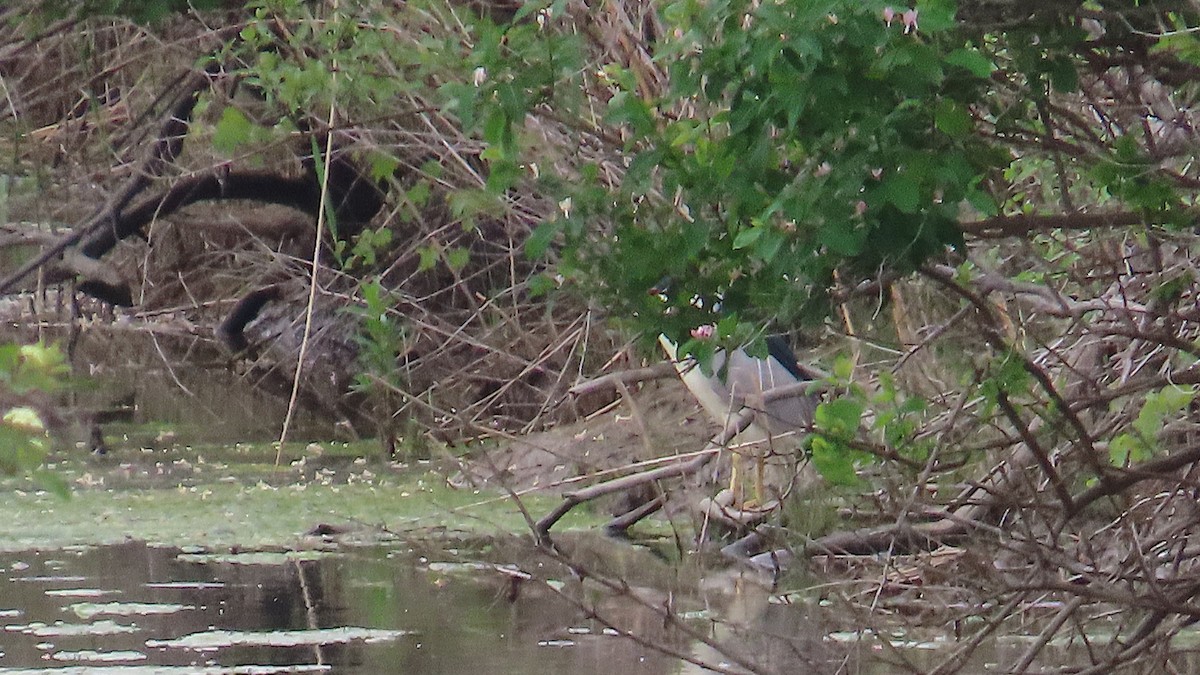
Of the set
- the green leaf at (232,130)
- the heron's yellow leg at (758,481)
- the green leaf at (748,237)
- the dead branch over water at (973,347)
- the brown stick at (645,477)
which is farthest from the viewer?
the heron's yellow leg at (758,481)

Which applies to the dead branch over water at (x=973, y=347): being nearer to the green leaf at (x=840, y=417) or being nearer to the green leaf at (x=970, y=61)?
the green leaf at (x=840, y=417)

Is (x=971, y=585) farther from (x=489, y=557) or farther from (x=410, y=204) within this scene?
(x=410, y=204)

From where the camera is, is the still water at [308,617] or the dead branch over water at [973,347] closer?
the dead branch over water at [973,347]

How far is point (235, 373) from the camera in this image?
11.5 m

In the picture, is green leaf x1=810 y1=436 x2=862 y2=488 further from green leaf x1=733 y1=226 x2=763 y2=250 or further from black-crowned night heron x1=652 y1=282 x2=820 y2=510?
black-crowned night heron x1=652 y1=282 x2=820 y2=510

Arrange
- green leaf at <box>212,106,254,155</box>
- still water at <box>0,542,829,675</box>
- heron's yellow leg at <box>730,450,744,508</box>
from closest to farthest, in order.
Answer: green leaf at <box>212,106,254,155</box>, still water at <box>0,542,829,675</box>, heron's yellow leg at <box>730,450,744,508</box>

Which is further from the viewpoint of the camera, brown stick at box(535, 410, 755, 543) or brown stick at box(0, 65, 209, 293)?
brown stick at box(0, 65, 209, 293)

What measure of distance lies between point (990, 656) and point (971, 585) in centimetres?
122

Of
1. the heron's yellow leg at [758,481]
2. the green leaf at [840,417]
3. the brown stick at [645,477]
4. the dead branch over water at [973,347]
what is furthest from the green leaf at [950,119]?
the heron's yellow leg at [758,481]

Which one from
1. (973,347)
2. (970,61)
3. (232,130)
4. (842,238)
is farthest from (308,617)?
(970,61)

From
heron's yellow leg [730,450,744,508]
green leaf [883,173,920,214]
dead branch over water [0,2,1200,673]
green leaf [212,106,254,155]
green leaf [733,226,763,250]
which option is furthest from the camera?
heron's yellow leg [730,450,744,508]

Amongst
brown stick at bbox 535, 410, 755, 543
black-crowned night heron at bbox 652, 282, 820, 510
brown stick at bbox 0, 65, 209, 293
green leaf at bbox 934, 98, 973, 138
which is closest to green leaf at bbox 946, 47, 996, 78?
green leaf at bbox 934, 98, 973, 138

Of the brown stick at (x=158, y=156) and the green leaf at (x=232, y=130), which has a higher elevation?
the brown stick at (x=158, y=156)

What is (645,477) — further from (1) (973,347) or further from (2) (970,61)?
(2) (970,61)
